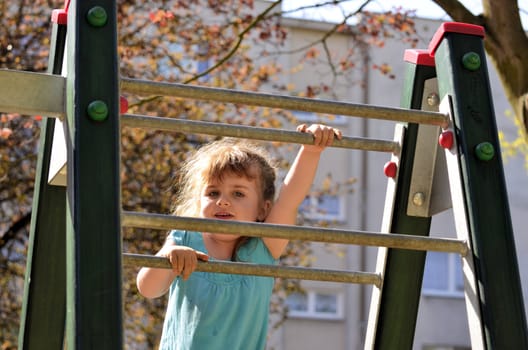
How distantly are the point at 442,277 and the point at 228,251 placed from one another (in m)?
16.6

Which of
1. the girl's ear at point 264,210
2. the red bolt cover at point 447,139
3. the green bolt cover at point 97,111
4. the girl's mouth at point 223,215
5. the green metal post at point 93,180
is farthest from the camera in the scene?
the girl's ear at point 264,210

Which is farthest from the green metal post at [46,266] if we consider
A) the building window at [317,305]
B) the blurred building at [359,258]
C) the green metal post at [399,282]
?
the building window at [317,305]

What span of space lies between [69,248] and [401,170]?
1.04m

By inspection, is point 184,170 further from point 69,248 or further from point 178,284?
point 69,248

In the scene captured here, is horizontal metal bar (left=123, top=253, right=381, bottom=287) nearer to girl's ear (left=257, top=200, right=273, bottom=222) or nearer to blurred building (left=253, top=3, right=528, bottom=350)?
girl's ear (left=257, top=200, right=273, bottom=222)

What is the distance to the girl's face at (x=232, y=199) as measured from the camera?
302 centimetres

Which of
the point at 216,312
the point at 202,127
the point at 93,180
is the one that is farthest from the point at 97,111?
the point at 216,312

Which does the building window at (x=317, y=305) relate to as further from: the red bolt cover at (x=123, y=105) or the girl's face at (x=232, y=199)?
the red bolt cover at (x=123, y=105)

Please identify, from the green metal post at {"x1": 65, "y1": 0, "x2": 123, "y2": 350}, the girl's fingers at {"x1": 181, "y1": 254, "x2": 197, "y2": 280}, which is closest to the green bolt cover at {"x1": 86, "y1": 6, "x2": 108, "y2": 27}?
the green metal post at {"x1": 65, "y1": 0, "x2": 123, "y2": 350}

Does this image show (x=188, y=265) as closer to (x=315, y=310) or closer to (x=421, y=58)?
(x=421, y=58)

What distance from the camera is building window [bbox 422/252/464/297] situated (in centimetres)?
1916

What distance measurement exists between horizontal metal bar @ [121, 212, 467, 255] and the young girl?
1.68ft

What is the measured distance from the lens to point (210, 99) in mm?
2303

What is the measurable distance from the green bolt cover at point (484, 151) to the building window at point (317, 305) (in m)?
16.4
